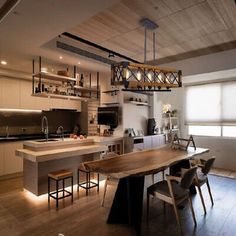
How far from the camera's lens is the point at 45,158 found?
3266 mm

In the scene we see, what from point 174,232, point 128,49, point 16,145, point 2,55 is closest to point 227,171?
point 174,232

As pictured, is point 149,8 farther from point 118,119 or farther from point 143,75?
point 118,119

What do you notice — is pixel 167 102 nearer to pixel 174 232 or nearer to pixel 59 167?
pixel 59 167

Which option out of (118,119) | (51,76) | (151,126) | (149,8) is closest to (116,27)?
(149,8)

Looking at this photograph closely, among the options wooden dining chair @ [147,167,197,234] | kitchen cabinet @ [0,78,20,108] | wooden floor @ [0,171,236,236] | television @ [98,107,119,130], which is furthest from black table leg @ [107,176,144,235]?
kitchen cabinet @ [0,78,20,108]

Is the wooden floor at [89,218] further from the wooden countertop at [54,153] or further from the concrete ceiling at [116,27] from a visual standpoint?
the concrete ceiling at [116,27]

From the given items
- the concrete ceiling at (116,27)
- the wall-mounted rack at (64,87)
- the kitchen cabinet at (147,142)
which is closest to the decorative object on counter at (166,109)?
the kitchen cabinet at (147,142)

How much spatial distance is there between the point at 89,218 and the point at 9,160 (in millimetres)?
3009

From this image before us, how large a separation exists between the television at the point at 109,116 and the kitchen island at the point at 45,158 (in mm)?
1143

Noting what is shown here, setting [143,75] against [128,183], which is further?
[143,75]

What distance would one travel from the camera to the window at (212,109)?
557cm

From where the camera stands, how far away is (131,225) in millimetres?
2588

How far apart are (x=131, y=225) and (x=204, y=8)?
122 inches

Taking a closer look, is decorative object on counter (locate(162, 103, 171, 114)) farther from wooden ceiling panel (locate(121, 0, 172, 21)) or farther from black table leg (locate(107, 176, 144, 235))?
black table leg (locate(107, 176, 144, 235))
